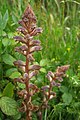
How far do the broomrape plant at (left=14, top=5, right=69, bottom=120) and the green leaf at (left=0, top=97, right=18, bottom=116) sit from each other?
0.14 ft

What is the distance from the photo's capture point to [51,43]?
268 centimetres

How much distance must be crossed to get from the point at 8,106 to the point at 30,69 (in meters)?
0.25

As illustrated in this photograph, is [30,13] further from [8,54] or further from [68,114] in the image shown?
[68,114]

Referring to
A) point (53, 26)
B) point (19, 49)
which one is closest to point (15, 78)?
point (19, 49)

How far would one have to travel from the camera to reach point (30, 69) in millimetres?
1917

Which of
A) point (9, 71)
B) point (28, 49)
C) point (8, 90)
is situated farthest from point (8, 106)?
point (28, 49)

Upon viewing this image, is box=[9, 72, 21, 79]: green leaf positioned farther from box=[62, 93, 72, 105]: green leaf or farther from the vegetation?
box=[62, 93, 72, 105]: green leaf

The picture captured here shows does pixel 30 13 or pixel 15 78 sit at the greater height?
pixel 30 13

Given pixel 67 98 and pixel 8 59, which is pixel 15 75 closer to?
pixel 8 59

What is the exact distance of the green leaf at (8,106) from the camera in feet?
6.47

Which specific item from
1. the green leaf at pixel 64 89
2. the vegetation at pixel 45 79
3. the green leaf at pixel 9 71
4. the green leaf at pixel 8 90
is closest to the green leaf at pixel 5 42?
the vegetation at pixel 45 79

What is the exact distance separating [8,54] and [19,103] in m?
0.30

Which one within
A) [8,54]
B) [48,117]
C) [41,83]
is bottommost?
[48,117]

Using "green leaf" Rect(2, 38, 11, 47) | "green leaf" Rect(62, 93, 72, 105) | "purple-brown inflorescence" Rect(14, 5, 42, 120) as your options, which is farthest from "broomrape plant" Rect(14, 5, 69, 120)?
"green leaf" Rect(2, 38, 11, 47)
